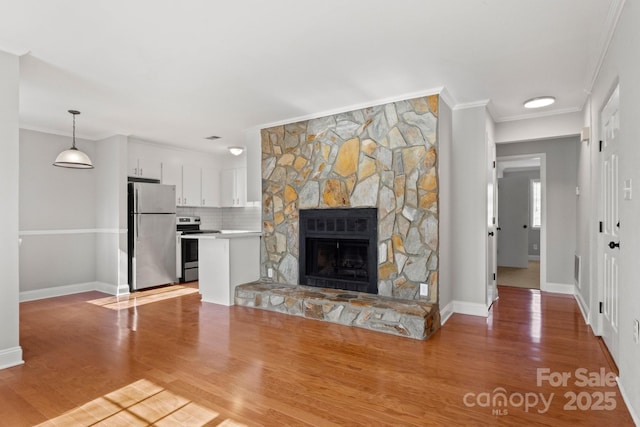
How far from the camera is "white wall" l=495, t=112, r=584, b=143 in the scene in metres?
4.51

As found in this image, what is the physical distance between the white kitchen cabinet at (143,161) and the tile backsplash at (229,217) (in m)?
1.08

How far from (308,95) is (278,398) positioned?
2.98m

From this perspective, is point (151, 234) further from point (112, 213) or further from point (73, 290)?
point (73, 290)

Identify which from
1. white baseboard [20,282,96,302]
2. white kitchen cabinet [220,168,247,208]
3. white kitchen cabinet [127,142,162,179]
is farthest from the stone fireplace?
white baseboard [20,282,96,302]

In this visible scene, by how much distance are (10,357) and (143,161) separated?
3909 mm

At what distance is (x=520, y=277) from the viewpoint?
6.74 meters

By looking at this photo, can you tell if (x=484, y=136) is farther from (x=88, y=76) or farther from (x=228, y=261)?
(x=88, y=76)

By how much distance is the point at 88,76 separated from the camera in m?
3.33

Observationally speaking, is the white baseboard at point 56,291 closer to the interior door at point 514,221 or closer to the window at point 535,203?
the interior door at point 514,221

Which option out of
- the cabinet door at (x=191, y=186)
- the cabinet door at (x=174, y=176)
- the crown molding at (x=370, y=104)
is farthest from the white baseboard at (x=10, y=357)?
the cabinet door at (x=191, y=186)

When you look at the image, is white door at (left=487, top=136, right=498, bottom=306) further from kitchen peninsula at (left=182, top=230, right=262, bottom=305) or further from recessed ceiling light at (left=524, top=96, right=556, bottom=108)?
kitchen peninsula at (left=182, top=230, right=262, bottom=305)

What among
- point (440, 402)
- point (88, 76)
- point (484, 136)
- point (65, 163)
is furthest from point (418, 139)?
point (65, 163)

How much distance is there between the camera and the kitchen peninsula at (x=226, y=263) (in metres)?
→ 4.70

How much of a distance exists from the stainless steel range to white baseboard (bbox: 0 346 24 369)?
11.8ft
